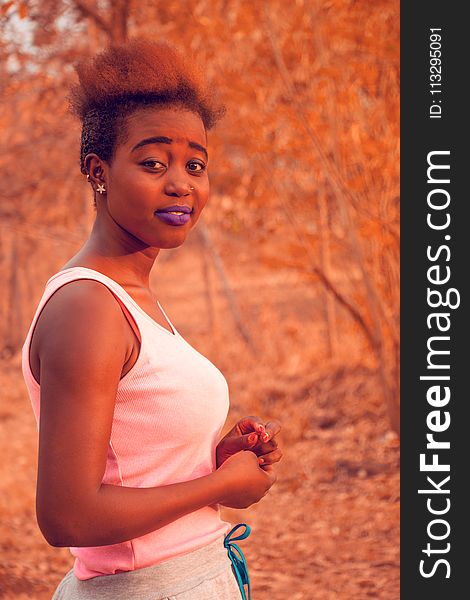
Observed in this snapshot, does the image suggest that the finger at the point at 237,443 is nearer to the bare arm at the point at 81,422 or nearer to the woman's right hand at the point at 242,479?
the woman's right hand at the point at 242,479

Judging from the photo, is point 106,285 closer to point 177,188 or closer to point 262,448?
point 177,188

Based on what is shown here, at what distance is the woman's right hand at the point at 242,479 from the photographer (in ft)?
4.34

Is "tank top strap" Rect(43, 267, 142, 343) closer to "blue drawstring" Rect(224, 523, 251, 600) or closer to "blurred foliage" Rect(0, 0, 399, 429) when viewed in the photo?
"blue drawstring" Rect(224, 523, 251, 600)

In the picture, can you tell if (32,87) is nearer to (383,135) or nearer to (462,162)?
(383,135)

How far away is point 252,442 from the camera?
143cm

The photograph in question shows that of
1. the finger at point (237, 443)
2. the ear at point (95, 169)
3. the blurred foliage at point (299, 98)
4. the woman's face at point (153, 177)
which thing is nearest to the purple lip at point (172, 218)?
the woman's face at point (153, 177)

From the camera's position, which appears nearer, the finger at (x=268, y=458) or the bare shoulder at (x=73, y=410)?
the bare shoulder at (x=73, y=410)

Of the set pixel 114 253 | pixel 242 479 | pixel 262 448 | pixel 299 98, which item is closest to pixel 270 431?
pixel 262 448

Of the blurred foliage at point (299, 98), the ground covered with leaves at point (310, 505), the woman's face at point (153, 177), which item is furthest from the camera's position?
the blurred foliage at point (299, 98)

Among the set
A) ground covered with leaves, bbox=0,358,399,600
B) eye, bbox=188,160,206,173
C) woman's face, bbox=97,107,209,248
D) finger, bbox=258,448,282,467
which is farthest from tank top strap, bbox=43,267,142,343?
ground covered with leaves, bbox=0,358,399,600

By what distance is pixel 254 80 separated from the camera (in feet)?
18.8

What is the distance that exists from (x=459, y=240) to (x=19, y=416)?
14.5ft

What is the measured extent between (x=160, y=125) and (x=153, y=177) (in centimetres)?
9

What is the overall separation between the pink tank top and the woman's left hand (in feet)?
0.24
